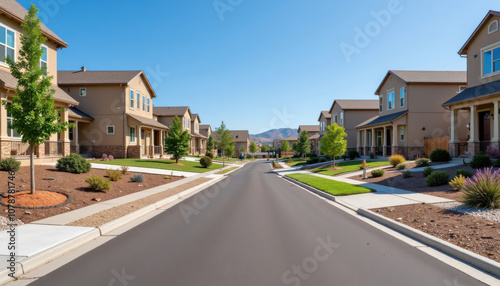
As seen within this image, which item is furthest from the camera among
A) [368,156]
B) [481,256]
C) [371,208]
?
[368,156]

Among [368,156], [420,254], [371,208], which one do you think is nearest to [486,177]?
[371,208]

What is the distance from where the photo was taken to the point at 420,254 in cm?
546

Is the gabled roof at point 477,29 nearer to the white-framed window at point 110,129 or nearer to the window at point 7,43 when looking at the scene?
the window at point 7,43

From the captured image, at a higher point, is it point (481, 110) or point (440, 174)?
point (481, 110)

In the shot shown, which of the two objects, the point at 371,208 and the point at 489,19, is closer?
the point at 371,208

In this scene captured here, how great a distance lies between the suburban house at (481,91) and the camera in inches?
712

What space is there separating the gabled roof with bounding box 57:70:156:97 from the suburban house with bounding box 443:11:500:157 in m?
27.8

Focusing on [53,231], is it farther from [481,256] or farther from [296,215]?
[481,256]

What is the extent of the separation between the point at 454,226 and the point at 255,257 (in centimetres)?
501

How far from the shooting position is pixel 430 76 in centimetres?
2931

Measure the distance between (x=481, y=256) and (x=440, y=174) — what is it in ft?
30.3
